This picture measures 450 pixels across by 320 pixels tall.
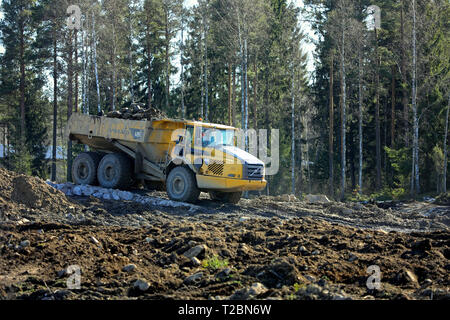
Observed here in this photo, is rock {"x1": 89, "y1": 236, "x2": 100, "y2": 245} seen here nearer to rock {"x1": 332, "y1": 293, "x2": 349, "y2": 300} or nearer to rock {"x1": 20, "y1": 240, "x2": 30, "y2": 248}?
rock {"x1": 20, "y1": 240, "x2": 30, "y2": 248}

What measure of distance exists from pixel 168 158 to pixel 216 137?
173cm

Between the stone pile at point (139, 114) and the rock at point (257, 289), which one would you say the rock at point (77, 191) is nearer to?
the stone pile at point (139, 114)

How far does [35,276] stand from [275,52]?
27910mm

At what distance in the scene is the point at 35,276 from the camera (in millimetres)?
7129

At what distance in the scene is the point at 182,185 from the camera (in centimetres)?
1569

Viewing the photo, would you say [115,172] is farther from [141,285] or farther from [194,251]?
[141,285]

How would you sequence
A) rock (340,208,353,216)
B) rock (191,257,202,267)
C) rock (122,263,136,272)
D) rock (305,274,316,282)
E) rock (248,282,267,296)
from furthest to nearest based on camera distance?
rock (340,208,353,216)
rock (191,257,202,267)
rock (122,263,136,272)
rock (305,274,316,282)
rock (248,282,267,296)

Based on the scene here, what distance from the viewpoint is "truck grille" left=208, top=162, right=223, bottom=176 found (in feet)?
48.7

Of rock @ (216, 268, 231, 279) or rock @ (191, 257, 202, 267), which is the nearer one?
rock @ (216, 268, 231, 279)

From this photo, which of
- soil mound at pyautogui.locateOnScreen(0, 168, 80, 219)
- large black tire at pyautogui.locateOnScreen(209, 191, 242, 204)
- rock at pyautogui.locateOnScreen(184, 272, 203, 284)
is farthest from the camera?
large black tire at pyautogui.locateOnScreen(209, 191, 242, 204)

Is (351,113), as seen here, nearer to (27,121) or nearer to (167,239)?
(27,121)

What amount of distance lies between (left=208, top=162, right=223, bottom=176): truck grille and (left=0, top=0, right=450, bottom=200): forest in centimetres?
1275

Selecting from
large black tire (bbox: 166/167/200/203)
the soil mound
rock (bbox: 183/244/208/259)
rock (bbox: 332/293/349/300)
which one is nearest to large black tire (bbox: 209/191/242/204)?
large black tire (bbox: 166/167/200/203)
